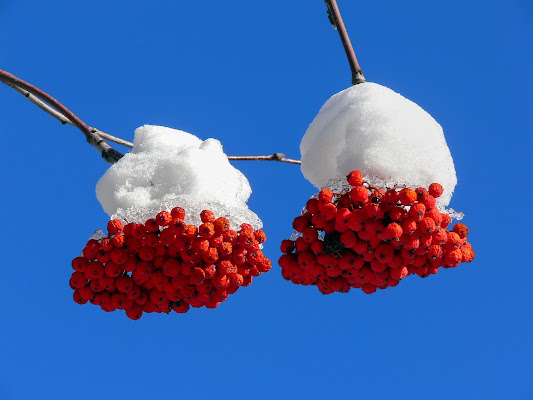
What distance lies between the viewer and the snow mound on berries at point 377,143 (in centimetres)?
333

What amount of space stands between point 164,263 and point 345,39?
1684mm

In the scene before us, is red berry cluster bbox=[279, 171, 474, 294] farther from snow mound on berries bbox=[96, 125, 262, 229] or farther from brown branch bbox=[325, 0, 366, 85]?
brown branch bbox=[325, 0, 366, 85]

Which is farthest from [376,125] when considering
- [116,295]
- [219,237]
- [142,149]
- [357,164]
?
[116,295]

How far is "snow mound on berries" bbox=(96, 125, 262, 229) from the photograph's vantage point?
134 inches

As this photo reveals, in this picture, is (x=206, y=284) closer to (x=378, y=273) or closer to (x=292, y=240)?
(x=292, y=240)

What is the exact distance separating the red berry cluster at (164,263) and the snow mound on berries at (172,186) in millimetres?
118

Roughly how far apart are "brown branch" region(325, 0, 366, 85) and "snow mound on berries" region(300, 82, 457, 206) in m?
0.20

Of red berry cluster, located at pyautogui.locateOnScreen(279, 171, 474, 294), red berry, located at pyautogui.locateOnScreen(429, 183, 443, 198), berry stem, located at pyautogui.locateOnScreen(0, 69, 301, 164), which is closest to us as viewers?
red berry cluster, located at pyautogui.locateOnScreen(279, 171, 474, 294)

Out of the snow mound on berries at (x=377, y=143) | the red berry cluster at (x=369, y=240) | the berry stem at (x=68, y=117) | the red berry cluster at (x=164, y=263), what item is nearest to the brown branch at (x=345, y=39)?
the snow mound on berries at (x=377, y=143)

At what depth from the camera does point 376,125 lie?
11.2 feet

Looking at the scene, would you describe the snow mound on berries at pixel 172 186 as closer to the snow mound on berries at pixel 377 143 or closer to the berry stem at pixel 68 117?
the berry stem at pixel 68 117

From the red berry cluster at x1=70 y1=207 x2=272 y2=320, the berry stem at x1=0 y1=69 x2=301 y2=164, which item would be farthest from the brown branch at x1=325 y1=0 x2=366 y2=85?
the berry stem at x1=0 y1=69 x2=301 y2=164

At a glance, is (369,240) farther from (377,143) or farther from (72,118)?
(72,118)

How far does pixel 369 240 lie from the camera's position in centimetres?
316
